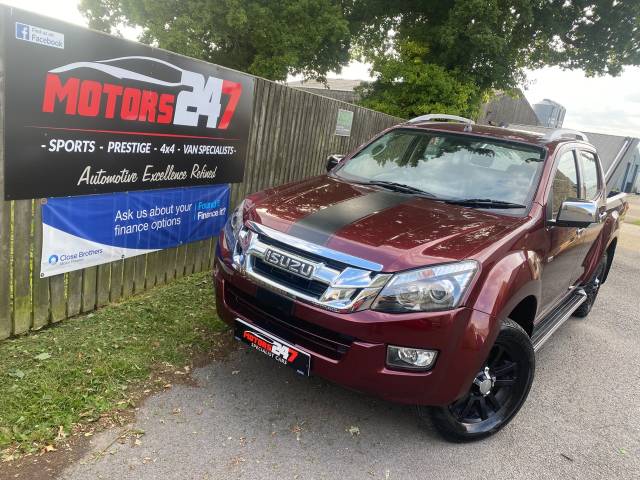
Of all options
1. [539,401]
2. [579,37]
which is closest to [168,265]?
[539,401]

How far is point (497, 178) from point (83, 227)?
319 cm

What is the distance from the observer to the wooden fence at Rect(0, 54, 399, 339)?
3.43 metres

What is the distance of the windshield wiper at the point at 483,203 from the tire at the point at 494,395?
33.9 inches

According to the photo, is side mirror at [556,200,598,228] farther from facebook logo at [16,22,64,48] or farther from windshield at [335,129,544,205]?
facebook logo at [16,22,64,48]

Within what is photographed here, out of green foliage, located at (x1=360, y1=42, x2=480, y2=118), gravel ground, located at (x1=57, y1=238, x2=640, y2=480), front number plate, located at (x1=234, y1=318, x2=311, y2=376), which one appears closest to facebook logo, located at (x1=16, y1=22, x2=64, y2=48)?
front number plate, located at (x1=234, y1=318, x2=311, y2=376)

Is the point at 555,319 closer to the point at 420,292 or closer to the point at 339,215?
the point at 420,292

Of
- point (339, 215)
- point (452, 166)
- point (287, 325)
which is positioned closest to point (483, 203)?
point (452, 166)

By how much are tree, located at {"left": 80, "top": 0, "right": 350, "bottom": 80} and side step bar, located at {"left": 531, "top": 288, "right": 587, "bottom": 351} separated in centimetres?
1440

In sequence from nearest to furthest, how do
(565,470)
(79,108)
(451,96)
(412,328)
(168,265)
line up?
(412,328) → (565,470) → (79,108) → (168,265) → (451,96)

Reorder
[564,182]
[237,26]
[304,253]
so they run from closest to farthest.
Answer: [304,253], [564,182], [237,26]

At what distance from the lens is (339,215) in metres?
3.11

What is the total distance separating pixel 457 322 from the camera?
102 inches

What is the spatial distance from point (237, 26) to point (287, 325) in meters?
15.7

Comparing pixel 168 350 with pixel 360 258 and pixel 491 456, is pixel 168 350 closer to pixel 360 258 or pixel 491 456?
pixel 360 258
